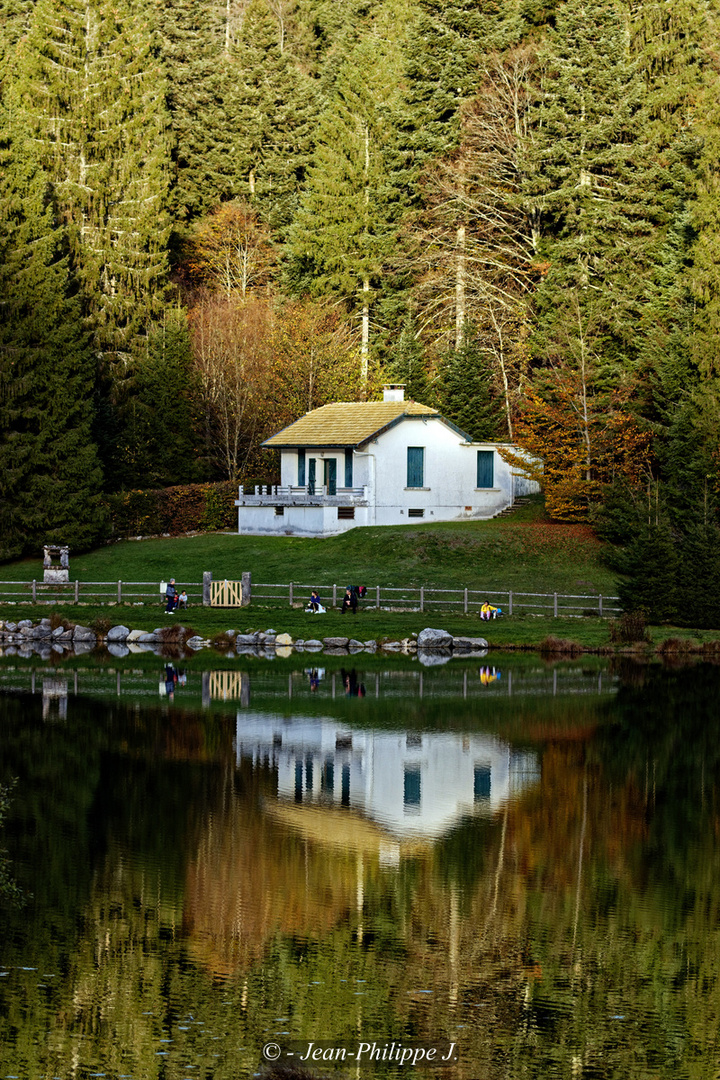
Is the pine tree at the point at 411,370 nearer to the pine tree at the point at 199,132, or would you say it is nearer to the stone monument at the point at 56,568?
the pine tree at the point at 199,132

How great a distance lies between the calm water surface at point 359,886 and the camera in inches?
559

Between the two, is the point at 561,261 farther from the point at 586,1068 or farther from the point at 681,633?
the point at 586,1068

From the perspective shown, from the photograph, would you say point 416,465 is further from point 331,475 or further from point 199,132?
point 199,132

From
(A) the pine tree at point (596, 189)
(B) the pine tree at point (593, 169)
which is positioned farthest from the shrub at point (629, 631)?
(B) the pine tree at point (593, 169)

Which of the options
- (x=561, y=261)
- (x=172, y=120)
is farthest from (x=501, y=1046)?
(x=172, y=120)

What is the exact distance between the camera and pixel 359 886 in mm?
18875

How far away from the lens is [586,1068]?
13.6 m

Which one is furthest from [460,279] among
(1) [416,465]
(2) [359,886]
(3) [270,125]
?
(2) [359,886]

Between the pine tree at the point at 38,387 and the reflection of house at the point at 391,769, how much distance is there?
2996 cm

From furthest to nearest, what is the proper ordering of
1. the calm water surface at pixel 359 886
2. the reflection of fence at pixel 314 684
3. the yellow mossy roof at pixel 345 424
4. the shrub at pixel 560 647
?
the yellow mossy roof at pixel 345 424 < the shrub at pixel 560 647 < the reflection of fence at pixel 314 684 < the calm water surface at pixel 359 886

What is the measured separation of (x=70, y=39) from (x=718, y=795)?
61.7m

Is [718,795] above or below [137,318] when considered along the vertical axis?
below

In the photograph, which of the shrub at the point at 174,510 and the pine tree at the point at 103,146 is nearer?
the shrub at the point at 174,510

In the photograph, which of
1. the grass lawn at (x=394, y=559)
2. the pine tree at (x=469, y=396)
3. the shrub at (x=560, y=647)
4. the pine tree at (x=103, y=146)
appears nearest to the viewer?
the shrub at (x=560, y=647)
